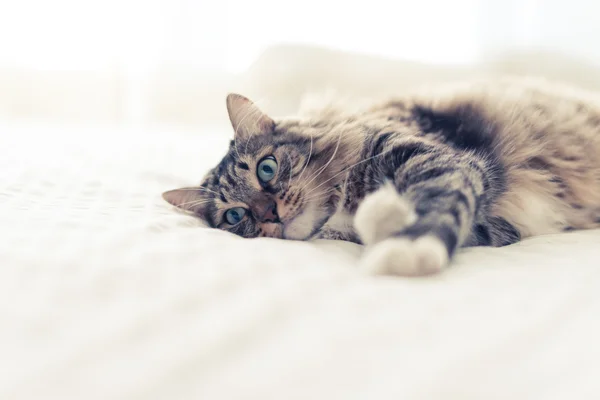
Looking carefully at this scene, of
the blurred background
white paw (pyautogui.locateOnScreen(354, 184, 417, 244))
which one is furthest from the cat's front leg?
the blurred background

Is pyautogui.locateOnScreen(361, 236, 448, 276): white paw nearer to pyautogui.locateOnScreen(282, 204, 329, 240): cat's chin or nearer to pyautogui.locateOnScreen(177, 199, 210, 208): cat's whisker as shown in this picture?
pyautogui.locateOnScreen(282, 204, 329, 240): cat's chin

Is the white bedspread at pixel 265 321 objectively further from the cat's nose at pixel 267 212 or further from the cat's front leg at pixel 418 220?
the cat's nose at pixel 267 212

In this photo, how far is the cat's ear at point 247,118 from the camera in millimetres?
1436

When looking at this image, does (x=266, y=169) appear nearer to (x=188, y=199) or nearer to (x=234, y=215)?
(x=234, y=215)

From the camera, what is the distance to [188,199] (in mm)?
1422

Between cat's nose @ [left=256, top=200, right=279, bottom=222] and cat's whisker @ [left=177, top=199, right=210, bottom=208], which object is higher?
cat's nose @ [left=256, top=200, right=279, bottom=222]

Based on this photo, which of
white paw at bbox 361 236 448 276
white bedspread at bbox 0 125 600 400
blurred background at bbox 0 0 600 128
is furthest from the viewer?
blurred background at bbox 0 0 600 128

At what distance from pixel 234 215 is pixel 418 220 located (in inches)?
22.2

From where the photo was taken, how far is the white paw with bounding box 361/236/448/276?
0.85 meters

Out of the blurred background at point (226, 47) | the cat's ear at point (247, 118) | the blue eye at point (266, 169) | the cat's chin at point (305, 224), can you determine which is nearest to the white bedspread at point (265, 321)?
the cat's chin at point (305, 224)

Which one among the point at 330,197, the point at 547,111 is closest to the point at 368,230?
the point at 330,197

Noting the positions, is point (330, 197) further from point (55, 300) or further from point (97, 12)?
point (97, 12)

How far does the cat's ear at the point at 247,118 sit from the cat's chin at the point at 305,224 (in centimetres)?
32

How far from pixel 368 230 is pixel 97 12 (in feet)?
11.7
